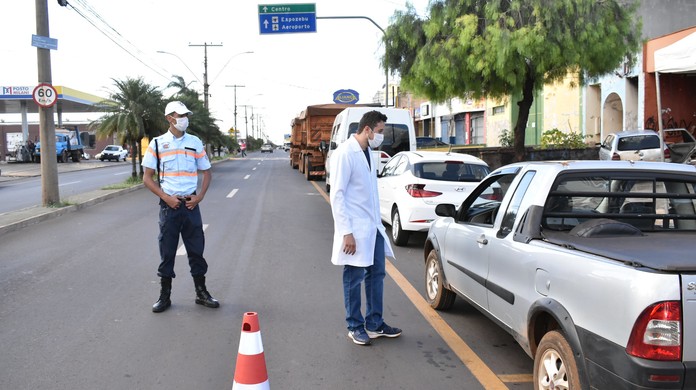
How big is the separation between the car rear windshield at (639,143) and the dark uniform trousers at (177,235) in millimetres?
15359

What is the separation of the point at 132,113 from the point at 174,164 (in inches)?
712

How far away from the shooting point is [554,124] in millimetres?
32094

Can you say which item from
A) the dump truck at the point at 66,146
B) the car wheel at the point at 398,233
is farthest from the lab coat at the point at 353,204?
the dump truck at the point at 66,146

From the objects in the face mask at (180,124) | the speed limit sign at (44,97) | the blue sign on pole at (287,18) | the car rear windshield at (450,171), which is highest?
the blue sign on pole at (287,18)

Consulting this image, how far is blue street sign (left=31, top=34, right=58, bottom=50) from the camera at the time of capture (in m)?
13.6

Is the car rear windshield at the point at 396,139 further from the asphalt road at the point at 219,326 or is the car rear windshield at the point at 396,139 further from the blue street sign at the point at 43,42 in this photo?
the blue street sign at the point at 43,42

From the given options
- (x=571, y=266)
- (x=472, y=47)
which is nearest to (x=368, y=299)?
(x=571, y=266)

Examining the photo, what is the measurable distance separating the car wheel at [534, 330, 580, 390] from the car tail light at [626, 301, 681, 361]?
45 centimetres

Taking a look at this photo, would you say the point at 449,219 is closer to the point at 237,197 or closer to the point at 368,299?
the point at 368,299

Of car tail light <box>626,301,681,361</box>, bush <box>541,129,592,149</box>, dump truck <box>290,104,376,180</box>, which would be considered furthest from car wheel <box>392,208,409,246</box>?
dump truck <box>290,104,376,180</box>

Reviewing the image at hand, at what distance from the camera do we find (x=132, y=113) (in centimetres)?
2262

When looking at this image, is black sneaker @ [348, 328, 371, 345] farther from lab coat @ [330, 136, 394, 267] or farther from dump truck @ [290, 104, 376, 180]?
dump truck @ [290, 104, 376, 180]

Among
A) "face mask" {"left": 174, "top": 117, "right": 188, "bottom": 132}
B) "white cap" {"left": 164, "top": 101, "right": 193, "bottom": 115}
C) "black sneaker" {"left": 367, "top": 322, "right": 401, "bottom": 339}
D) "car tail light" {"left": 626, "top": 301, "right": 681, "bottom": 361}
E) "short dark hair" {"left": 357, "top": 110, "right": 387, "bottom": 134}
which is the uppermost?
"white cap" {"left": 164, "top": 101, "right": 193, "bottom": 115}

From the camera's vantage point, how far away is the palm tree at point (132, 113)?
22531 millimetres
